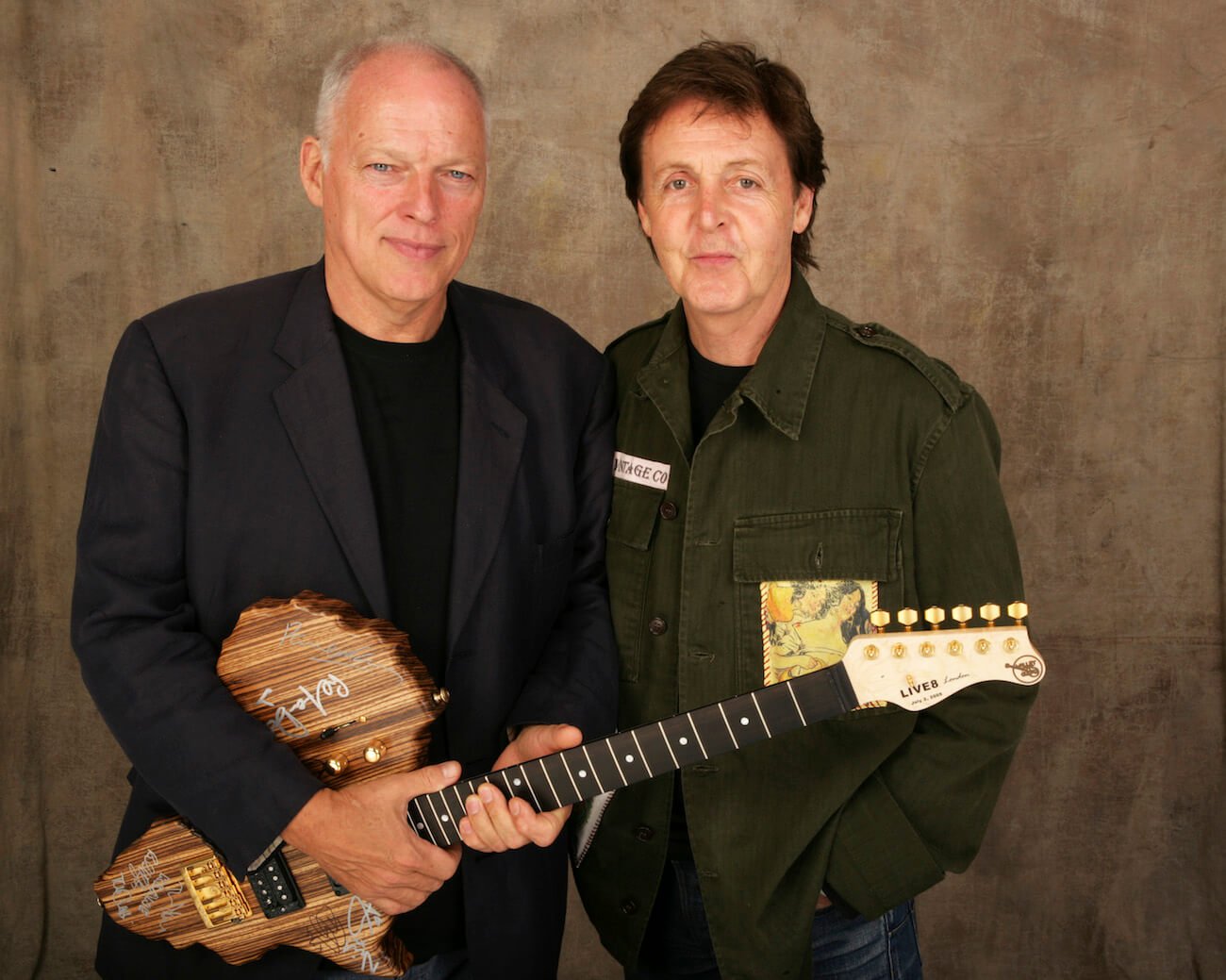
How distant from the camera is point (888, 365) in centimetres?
224

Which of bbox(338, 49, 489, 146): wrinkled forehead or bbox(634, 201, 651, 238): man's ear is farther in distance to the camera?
bbox(634, 201, 651, 238): man's ear

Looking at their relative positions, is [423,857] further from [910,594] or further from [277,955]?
[910,594]

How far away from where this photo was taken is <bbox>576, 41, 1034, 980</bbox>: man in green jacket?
7.07ft

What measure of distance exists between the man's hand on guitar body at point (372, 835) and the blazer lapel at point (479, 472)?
276 mm

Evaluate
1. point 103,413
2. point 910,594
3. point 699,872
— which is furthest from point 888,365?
point 103,413

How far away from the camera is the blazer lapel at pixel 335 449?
2.10 metres

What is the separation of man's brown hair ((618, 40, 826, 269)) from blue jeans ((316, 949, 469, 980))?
62.7 inches

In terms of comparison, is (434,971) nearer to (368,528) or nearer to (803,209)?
(368,528)

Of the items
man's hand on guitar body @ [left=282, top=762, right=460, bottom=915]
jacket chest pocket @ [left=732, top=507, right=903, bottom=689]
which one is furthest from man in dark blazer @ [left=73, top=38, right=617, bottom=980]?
jacket chest pocket @ [left=732, top=507, right=903, bottom=689]

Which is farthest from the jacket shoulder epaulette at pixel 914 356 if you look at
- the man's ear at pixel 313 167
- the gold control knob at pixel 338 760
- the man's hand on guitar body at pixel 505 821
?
the gold control knob at pixel 338 760

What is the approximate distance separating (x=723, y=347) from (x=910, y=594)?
0.59 metres

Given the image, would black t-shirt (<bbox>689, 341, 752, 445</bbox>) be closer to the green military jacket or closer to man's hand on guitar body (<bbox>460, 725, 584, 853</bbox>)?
the green military jacket

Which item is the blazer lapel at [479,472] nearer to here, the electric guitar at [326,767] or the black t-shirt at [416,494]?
the black t-shirt at [416,494]

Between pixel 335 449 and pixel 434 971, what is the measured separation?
99cm
